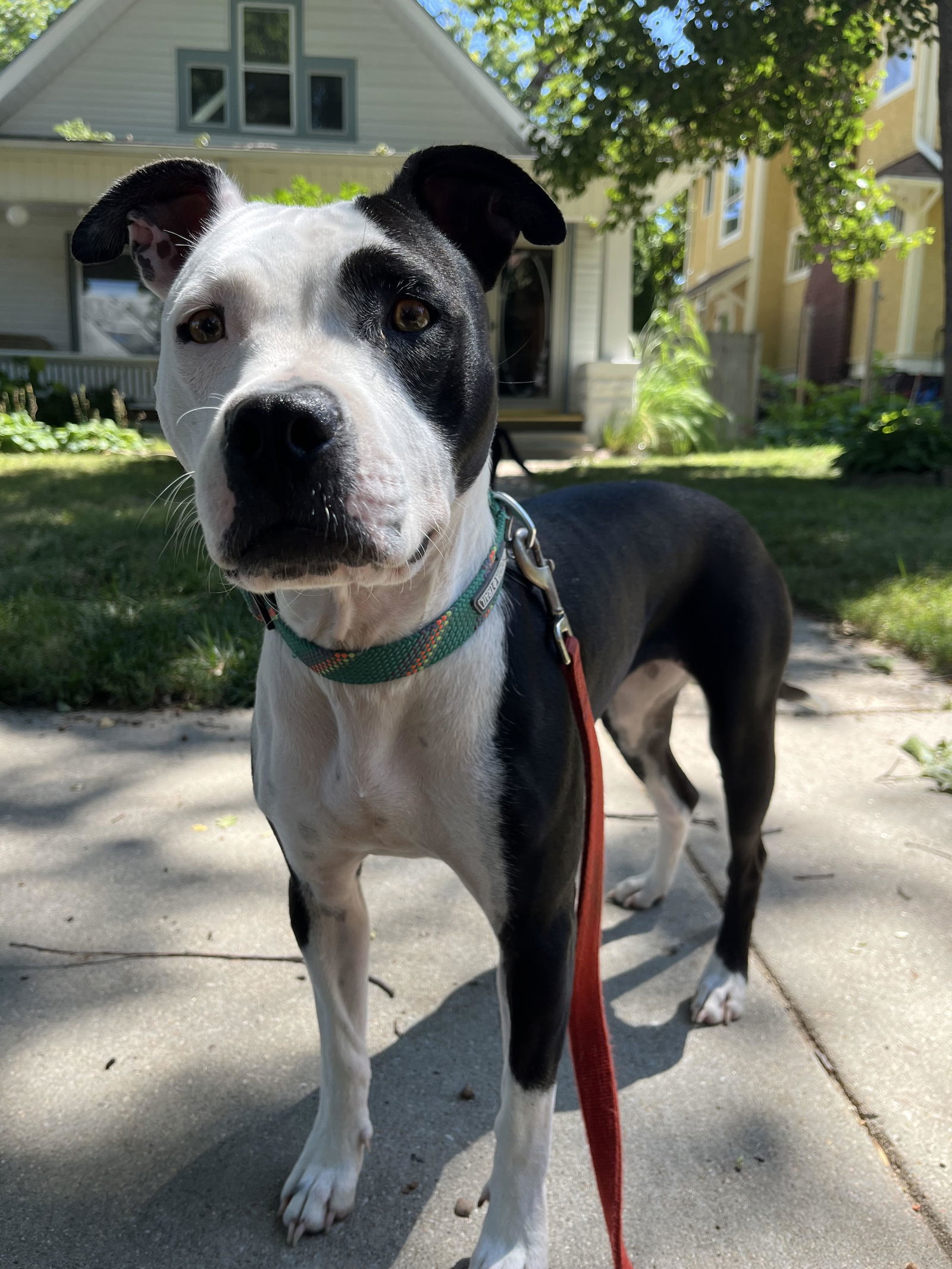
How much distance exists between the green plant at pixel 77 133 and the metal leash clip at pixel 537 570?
15.3 metres

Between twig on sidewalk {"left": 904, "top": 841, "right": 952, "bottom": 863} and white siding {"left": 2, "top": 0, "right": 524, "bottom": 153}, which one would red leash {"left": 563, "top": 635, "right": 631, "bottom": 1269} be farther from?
white siding {"left": 2, "top": 0, "right": 524, "bottom": 153}

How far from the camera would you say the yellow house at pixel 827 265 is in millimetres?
18812

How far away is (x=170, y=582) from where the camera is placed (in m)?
5.71

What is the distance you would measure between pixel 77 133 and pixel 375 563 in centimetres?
1597

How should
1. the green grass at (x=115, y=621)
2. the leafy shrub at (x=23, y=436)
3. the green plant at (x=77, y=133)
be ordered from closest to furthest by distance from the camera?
the green grass at (x=115, y=621)
the leafy shrub at (x=23, y=436)
the green plant at (x=77, y=133)

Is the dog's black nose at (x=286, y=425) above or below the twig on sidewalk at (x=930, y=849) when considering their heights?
above

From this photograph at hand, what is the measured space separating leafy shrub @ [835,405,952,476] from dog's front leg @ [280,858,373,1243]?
9.88 m

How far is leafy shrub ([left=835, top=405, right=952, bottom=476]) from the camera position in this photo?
10461 millimetres

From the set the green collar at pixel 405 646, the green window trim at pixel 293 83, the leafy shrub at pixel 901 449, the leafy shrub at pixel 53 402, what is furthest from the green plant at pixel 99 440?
the green collar at pixel 405 646

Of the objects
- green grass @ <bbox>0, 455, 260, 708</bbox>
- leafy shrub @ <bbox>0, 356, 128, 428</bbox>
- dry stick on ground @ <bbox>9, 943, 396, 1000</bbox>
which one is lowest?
dry stick on ground @ <bbox>9, 943, 396, 1000</bbox>

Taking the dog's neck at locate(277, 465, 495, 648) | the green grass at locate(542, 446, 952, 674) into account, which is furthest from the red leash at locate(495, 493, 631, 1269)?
the green grass at locate(542, 446, 952, 674)

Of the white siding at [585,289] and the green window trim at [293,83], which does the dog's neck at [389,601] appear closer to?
the white siding at [585,289]

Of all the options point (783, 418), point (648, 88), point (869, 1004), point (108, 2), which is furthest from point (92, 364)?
point (869, 1004)

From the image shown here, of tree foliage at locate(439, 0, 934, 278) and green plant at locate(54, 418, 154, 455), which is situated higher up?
tree foliage at locate(439, 0, 934, 278)
